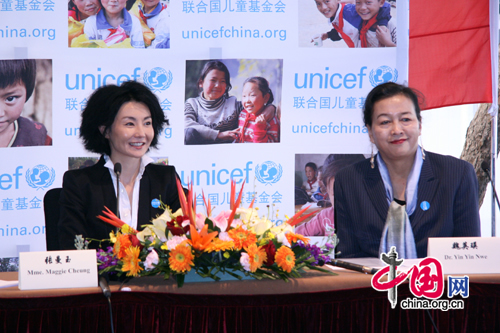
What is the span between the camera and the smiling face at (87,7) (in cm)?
359

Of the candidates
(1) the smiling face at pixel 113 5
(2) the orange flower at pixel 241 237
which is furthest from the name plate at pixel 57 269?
(1) the smiling face at pixel 113 5

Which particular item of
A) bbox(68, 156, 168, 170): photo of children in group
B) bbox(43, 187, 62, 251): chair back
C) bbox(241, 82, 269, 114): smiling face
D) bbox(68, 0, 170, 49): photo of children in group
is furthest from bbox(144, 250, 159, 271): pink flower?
bbox(68, 0, 170, 49): photo of children in group

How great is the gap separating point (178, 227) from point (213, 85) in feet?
7.15

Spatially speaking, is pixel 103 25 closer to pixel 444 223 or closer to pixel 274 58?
pixel 274 58

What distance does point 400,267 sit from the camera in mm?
1784

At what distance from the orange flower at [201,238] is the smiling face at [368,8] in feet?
8.70

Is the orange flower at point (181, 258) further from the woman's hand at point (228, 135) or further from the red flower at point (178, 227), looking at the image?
the woman's hand at point (228, 135)

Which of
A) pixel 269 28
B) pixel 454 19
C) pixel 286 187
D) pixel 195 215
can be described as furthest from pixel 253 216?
pixel 454 19

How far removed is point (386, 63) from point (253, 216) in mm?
2367

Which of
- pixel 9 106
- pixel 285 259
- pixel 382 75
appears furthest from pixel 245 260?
pixel 9 106

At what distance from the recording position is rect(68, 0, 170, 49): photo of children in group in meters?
3.59

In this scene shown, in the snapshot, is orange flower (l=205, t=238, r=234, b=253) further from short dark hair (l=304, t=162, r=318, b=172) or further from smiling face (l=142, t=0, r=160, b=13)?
smiling face (l=142, t=0, r=160, b=13)

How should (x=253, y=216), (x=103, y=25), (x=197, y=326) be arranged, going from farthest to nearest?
(x=103, y=25), (x=253, y=216), (x=197, y=326)

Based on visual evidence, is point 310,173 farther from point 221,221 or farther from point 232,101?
point 221,221
